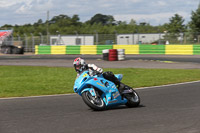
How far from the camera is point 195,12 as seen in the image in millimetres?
50344

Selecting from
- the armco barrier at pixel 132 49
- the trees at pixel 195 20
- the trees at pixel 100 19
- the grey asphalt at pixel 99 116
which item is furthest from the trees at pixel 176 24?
the trees at pixel 100 19

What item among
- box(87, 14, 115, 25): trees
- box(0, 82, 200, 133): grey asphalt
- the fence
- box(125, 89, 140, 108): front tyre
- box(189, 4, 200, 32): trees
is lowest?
box(0, 82, 200, 133): grey asphalt

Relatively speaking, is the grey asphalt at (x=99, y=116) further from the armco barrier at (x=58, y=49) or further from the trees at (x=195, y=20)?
the trees at (x=195, y=20)

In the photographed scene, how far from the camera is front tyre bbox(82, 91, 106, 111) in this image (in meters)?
7.45

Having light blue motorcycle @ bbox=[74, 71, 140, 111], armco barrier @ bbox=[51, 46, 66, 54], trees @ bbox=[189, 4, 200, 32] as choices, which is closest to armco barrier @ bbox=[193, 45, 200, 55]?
armco barrier @ bbox=[51, 46, 66, 54]

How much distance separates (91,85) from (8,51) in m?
36.2

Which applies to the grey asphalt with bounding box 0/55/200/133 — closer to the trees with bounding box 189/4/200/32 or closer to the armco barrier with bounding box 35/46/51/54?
the armco barrier with bounding box 35/46/51/54

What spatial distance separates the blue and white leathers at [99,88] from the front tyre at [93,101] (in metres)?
0.08

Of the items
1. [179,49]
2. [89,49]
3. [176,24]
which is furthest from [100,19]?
[179,49]

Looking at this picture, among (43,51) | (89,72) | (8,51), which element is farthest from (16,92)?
(8,51)

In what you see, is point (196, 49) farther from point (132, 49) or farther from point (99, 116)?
point (99, 116)

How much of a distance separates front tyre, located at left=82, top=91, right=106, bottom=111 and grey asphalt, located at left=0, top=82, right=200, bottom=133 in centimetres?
15

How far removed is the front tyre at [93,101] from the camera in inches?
293

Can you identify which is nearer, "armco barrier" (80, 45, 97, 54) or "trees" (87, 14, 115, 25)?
"armco barrier" (80, 45, 97, 54)
